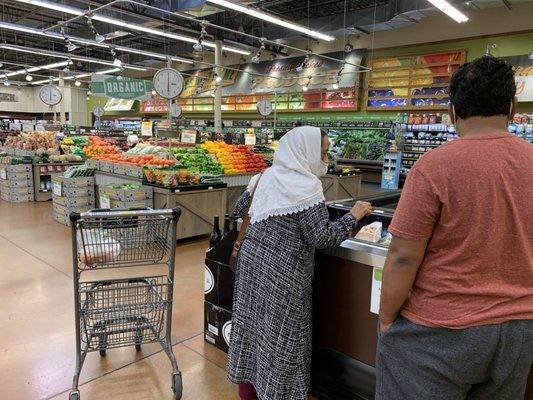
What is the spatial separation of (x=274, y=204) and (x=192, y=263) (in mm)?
3228

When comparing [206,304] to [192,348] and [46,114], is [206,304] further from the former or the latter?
[46,114]

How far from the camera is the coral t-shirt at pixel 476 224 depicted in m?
1.12

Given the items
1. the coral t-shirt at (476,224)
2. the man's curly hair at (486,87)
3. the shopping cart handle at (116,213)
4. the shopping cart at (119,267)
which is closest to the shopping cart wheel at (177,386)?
the shopping cart at (119,267)

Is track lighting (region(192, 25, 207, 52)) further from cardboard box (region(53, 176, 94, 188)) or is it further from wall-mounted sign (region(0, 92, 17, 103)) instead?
wall-mounted sign (region(0, 92, 17, 103))

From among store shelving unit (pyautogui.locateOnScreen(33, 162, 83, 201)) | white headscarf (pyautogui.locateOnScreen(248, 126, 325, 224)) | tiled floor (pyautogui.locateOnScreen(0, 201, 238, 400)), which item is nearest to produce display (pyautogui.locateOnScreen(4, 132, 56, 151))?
store shelving unit (pyautogui.locateOnScreen(33, 162, 83, 201))

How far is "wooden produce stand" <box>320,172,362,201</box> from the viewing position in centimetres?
831

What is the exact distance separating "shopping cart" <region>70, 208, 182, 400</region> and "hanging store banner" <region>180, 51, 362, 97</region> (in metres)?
12.0

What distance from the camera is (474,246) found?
3.76 ft

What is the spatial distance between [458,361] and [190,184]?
4984 mm

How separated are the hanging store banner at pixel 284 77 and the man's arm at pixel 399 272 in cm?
1297

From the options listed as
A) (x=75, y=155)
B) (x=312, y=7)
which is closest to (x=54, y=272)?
(x=75, y=155)

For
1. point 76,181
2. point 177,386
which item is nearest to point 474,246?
point 177,386

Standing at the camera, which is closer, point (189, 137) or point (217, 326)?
point (217, 326)

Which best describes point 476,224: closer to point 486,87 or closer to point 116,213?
point 486,87
